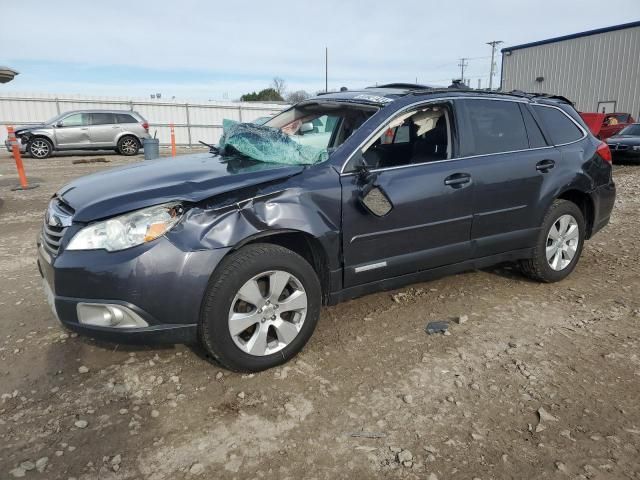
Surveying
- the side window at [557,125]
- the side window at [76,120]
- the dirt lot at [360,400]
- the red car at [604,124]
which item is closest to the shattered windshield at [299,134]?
the dirt lot at [360,400]

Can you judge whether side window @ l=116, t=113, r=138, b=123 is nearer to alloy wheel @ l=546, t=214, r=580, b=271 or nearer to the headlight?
the headlight

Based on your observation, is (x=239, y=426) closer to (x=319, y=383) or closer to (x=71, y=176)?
(x=319, y=383)

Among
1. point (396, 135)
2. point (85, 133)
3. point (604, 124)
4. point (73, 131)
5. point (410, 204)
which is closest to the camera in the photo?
point (410, 204)

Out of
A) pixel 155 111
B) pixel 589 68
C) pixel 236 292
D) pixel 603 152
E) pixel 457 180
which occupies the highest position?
pixel 589 68

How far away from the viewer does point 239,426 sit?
2.48 metres

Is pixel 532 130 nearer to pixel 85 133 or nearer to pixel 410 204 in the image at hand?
pixel 410 204

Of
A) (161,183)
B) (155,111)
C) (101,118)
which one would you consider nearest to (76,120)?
(101,118)

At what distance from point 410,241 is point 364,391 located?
1110 mm

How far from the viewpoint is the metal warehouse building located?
1012 inches

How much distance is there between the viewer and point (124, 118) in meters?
16.8

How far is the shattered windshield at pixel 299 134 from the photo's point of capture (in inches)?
126

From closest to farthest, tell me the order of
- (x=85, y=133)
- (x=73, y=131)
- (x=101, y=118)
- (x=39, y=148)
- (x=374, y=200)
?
(x=374, y=200), (x=39, y=148), (x=73, y=131), (x=85, y=133), (x=101, y=118)

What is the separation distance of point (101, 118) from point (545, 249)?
15842mm

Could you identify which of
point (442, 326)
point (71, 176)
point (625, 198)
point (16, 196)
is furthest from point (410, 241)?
point (71, 176)
